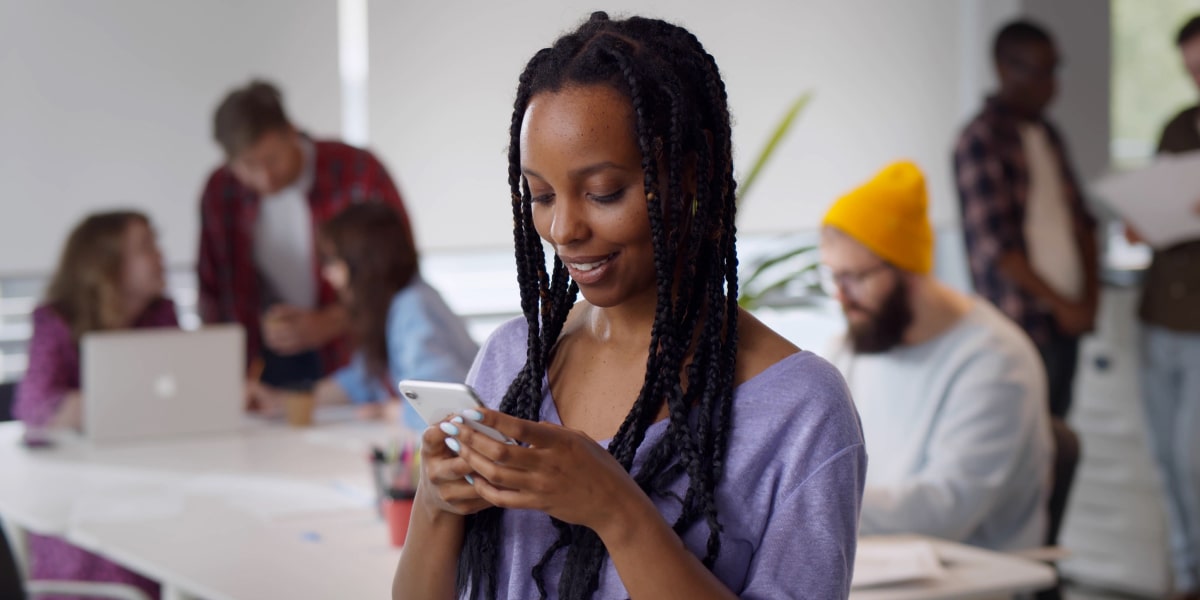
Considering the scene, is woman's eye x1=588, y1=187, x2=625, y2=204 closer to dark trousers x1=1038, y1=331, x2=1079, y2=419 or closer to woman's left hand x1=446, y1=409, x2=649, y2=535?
woman's left hand x1=446, y1=409, x2=649, y2=535

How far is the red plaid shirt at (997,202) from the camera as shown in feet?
13.0

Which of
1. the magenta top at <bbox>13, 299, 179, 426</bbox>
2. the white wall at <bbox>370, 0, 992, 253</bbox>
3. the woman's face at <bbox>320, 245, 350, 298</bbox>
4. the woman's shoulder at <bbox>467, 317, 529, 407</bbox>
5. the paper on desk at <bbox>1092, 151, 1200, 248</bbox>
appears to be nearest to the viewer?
the woman's shoulder at <bbox>467, 317, 529, 407</bbox>

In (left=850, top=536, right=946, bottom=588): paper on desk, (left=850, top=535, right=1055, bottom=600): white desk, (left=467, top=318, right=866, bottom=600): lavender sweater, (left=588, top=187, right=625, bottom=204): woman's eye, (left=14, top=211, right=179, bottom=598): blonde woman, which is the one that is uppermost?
(left=588, top=187, right=625, bottom=204): woman's eye

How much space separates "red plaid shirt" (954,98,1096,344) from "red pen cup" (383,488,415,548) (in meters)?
2.43

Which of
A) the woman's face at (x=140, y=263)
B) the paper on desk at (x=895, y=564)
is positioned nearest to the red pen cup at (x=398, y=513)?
the paper on desk at (x=895, y=564)

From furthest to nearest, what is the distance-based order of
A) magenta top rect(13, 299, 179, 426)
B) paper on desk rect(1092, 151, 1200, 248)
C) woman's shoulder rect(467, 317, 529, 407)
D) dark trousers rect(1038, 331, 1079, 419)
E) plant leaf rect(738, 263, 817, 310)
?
dark trousers rect(1038, 331, 1079, 419)
paper on desk rect(1092, 151, 1200, 248)
magenta top rect(13, 299, 179, 426)
plant leaf rect(738, 263, 817, 310)
woman's shoulder rect(467, 317, 529, 407)

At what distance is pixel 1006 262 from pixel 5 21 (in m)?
3.28

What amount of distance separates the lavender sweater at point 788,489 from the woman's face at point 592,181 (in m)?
0.17

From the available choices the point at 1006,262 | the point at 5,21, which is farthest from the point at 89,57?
the point at 1006,262

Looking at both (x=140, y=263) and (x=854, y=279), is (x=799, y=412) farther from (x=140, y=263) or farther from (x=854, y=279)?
(x=140, y=263)

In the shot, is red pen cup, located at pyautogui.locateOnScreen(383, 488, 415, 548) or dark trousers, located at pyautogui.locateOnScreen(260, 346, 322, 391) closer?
red pen cup, located at pyautogui.locateOnScreen(383, 488, 415, 548)

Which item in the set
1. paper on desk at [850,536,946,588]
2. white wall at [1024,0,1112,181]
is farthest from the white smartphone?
white wall at [1024,0,1112,181]

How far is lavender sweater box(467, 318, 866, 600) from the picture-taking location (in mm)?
1138

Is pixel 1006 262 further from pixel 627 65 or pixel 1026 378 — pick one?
pixel 627 65
